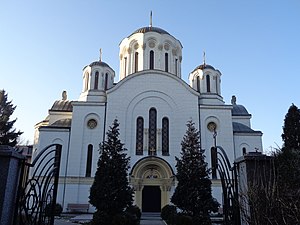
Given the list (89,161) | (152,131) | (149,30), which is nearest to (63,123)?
(89,161)

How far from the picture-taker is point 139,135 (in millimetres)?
25672

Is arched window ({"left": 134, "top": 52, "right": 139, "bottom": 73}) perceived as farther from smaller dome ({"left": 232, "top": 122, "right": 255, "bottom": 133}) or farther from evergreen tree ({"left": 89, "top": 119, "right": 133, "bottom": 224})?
evergreen tree ({"left": 89, "top": 119, "right": 133, "bottom": 224})

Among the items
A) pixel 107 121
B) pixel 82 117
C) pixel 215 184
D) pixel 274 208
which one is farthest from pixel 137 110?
pixel 274 208

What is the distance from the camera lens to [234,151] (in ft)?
84.3

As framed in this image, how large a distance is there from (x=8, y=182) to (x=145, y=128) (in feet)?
69.2

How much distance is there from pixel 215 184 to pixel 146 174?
583 centimetres

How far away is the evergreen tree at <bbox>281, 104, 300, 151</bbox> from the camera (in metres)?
8.75

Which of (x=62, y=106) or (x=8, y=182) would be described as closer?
(x=8, y=182)

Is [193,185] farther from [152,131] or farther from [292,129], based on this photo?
[152,131]

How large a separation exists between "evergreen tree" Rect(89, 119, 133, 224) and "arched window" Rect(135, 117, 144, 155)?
342 inches

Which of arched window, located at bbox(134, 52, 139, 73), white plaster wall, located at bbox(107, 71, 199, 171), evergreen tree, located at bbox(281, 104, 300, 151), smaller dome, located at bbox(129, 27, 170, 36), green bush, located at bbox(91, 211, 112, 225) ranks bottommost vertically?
green bush, located at bbox(91, 211, 112, 225)

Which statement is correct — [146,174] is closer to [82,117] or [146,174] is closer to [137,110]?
[137,110]

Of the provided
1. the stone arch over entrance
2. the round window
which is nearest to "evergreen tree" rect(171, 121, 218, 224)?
the stone arch over entrance

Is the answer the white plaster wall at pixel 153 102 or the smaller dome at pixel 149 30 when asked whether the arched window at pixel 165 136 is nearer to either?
the white plaster wall at pixel 153 102
